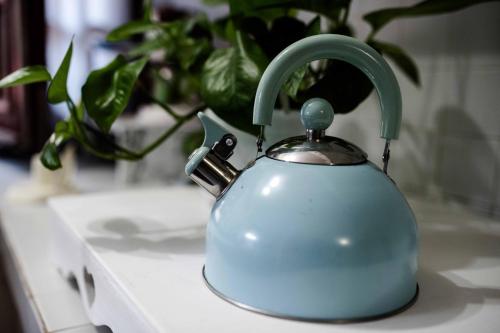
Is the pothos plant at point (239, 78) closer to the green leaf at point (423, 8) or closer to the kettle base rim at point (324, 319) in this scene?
the green leaf at point (423, 8)

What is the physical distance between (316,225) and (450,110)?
64cm

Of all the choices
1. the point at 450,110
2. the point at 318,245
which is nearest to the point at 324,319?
the point at 318,245

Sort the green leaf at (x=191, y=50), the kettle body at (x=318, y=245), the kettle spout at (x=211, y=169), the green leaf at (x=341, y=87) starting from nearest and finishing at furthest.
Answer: the kettle body at (x=318, y=245) → the kettle spout at (x=211, y=169) → the green leaf at (x=341, y=87) → the green leaf at (x=191, y=50)

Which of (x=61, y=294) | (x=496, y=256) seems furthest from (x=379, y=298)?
(x=61, y=294)

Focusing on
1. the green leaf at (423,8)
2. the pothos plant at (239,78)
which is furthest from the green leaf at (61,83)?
the green leaf at (423,8)

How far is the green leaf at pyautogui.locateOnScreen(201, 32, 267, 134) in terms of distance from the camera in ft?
2.01

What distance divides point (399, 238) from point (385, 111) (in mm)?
130

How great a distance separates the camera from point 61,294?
745 millimetres

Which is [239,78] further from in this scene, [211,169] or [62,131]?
[62,131]

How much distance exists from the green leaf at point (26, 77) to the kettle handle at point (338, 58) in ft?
1.03

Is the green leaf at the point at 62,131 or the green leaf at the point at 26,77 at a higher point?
the green leaf at the point at 26,77

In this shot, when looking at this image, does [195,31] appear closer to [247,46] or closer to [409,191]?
[247,46]

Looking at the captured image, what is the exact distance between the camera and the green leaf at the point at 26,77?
24.1 inches

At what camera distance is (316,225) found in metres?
0.44
